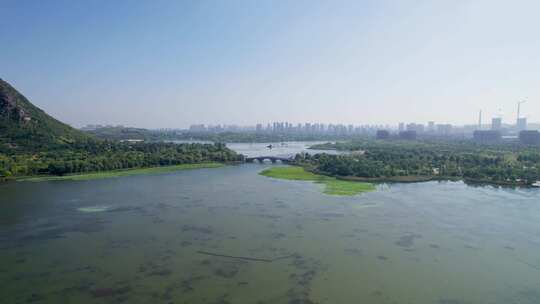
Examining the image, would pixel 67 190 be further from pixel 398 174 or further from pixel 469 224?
pixel 398 174

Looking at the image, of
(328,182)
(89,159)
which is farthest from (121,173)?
(328,182)

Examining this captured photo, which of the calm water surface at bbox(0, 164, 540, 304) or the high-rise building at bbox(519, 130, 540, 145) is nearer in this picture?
the calm water surface at bbox(0, 164, 540, 304)

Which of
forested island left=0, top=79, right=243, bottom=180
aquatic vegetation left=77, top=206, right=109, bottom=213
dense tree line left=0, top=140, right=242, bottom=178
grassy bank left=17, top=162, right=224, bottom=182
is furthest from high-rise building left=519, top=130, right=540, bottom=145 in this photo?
aquatic vegetation left=77, top=206, right=109, bottom=213

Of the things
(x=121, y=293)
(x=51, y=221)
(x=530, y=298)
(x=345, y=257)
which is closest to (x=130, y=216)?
(x=51, y=221)

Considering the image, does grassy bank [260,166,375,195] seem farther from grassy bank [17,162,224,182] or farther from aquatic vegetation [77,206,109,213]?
aquatic vegetation [77,206,109,213]

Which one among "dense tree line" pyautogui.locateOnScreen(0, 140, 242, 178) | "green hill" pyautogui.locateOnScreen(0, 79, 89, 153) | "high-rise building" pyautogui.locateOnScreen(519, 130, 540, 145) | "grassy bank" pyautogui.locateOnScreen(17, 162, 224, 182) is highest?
"green hill" pyautogui.locateOnScreen(0, 79, 89, 153)

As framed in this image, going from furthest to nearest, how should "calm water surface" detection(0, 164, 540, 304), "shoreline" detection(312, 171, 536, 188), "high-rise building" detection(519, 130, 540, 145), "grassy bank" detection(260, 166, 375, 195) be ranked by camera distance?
"high-rise building" detection(519, 130, 540, 145) < "shoreline" detection(312, 171, 536, 188) < "grassy bank" detection(260, 166, 375, 195) < "calm water surface" detection(0, 164, 540, 304)
